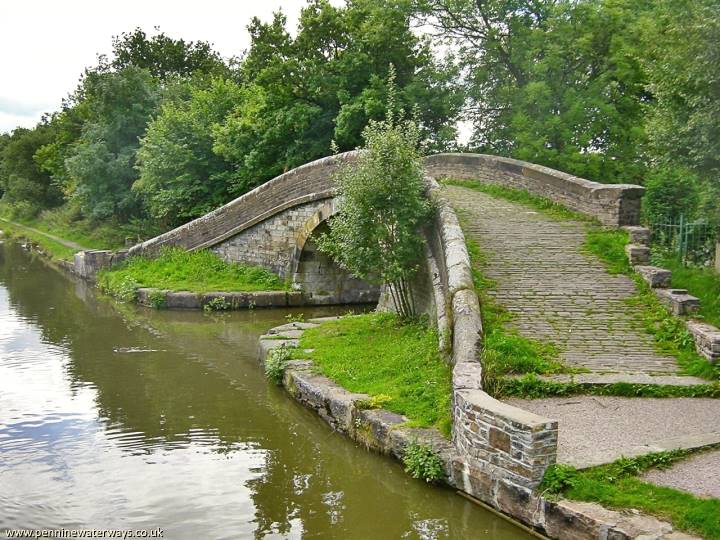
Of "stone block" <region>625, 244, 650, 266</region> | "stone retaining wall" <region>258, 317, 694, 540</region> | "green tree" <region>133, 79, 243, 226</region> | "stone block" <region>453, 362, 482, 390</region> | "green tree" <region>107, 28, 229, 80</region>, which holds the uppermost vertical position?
"green tree" <region>107, 28, 229, 80</region>

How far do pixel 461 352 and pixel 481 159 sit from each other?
322 inches

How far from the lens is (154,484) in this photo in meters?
6.25

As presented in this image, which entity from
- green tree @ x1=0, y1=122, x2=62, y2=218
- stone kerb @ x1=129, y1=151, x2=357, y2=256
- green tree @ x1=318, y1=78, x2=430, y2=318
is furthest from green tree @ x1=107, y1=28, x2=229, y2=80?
green tree @ x1=318, y1=78, x2=430, y2=318

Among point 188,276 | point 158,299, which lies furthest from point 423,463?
point 188,276

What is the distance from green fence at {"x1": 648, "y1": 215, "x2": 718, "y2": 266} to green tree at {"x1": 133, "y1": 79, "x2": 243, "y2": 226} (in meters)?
12.3

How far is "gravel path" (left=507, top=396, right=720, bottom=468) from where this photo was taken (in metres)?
5.58

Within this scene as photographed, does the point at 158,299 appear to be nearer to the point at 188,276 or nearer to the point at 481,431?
the point at 188,276

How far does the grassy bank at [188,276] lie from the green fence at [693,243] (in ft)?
27.0

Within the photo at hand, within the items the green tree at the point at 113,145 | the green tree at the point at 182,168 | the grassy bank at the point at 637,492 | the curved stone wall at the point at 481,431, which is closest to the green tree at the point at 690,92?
the curved stone wall at the point at 481,431

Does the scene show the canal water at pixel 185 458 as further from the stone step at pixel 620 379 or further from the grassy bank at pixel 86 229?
the grassy bank at pixel 86 229

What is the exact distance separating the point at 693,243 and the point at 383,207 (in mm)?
4897

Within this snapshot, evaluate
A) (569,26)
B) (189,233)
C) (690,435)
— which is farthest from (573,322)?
(189,233)

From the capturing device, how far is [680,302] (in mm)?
8258

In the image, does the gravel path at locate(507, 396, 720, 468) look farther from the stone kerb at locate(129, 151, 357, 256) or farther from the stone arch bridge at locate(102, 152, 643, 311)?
the stone kerb at locate(129, 151, 357, 256)
